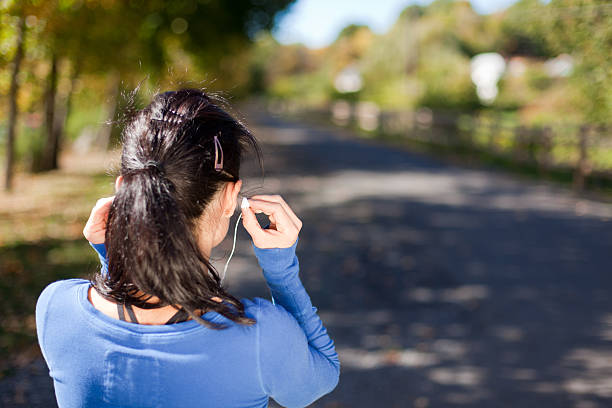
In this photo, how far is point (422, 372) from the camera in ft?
13.9

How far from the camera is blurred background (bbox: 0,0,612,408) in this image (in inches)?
166

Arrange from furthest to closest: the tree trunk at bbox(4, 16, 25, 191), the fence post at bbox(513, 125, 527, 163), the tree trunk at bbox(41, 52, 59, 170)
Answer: the fence post at bbox(513, 125, 527, 163), the tree trunk at bbox(41, 52, 59, 170), the tree trunk at bbox(4, 16, 25, 191)

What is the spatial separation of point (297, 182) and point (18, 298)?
350 inches

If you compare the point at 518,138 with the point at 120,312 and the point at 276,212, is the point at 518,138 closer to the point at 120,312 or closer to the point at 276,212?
the point at 276,212

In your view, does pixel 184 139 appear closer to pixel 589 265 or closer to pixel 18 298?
pixel 18 298

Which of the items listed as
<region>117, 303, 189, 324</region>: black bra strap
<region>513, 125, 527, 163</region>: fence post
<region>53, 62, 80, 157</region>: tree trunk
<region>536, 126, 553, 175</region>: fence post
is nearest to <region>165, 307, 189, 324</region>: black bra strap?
<region>117, 303, 189, 324</region>: black bra strap

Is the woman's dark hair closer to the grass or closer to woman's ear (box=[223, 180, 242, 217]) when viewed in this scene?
woman's ear (box=[223, 180, 242, 217])

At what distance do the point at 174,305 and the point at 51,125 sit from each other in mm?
14451

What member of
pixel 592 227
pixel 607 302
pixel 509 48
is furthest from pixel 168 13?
pixel 509 48

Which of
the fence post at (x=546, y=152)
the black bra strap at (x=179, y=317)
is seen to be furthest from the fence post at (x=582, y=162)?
the black bra strap at (x=179, y=317)

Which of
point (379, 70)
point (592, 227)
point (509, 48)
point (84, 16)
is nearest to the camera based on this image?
point (592, 227)

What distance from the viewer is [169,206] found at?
1195 millimetres

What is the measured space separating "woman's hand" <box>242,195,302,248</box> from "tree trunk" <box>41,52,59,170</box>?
509 inches

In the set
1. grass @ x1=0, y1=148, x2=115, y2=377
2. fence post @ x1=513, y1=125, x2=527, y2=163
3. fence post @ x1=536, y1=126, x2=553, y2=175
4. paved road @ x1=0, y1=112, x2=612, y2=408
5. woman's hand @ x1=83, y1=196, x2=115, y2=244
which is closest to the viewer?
woman's hand @ x1=83, y1=196, x2=115, y2=244
